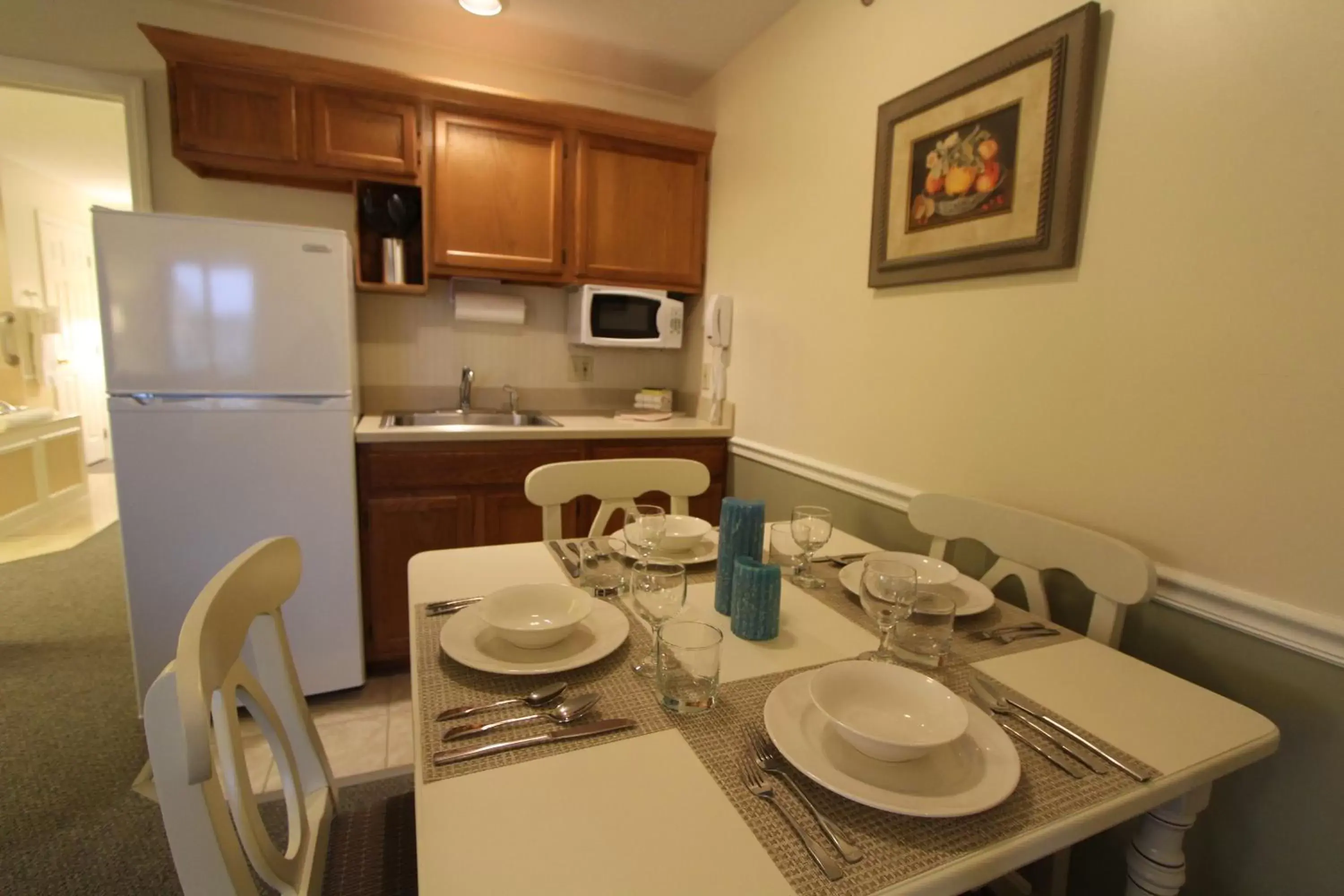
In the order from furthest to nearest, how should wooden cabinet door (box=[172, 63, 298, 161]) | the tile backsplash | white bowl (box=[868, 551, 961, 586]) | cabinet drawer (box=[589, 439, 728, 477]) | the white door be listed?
the white door
the tile backsplash
cabinet drawer (box=[589, 439, 728, 477])
wooden cabinet door (box=[172, 63, 298, 161])
white bowl (box=[868, 551, 961, 586])

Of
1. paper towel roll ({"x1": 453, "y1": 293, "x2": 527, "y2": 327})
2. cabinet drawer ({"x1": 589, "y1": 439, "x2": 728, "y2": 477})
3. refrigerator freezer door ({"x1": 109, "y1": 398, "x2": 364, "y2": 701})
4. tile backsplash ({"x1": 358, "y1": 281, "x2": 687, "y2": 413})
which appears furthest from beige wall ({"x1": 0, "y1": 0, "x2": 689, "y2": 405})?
refrigerator freezer door ({"x1": 109, "y1": 398, "x2": 364, "y2": 701})

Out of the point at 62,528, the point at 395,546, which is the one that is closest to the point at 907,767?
the point at 395,546

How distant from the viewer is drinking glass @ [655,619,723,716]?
0.73 metres

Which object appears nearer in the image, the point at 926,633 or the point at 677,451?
the point at 926,633

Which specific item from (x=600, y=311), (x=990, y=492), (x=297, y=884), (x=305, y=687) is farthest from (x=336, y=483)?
(x=990, y=492)

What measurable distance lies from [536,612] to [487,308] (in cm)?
193

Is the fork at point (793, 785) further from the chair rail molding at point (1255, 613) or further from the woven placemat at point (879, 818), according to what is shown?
the chair rail molding at point (1255, 613)

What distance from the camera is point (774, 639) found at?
0.93 metres

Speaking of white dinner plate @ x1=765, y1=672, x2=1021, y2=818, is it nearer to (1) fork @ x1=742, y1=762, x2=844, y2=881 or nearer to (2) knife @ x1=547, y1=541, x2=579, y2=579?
(1) fork @ x1=742, y1=762, x2=844, y2=881

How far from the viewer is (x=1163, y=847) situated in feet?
2.37

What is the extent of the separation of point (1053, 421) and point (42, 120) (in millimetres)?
5288

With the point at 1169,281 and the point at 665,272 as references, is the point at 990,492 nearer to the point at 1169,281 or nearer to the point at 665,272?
the point at 1169,281

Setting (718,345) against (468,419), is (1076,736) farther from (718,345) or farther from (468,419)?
(468,419)

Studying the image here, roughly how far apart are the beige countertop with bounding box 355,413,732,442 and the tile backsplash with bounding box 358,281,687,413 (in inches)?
7.3
